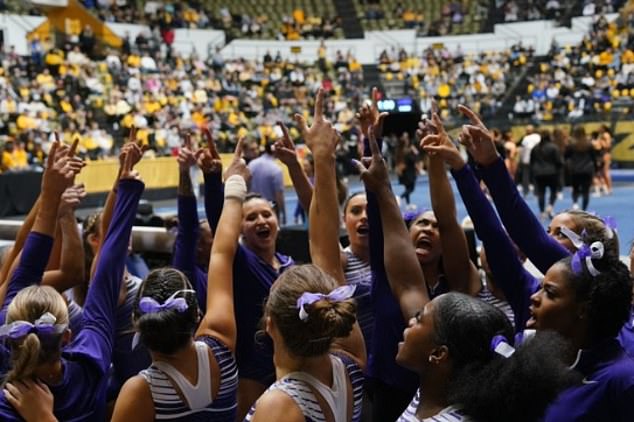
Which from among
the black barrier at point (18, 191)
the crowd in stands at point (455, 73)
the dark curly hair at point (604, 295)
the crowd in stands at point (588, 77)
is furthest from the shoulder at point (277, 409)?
the crowd in stands at point (455, 73)

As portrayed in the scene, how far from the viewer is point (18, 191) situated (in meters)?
17.6

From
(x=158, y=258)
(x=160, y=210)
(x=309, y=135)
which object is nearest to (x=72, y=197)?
(x=309, y=135)

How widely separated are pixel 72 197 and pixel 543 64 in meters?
28.9

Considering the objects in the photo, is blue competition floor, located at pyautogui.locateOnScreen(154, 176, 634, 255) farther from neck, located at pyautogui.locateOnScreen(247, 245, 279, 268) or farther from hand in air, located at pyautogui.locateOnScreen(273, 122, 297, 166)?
neck, located at pyautogui.locateOnScreen(247, 245, 279, 268)

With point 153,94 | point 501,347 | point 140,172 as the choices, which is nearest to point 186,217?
point 501,347

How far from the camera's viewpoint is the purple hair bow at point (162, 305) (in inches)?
112

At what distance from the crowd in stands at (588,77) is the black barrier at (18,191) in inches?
604

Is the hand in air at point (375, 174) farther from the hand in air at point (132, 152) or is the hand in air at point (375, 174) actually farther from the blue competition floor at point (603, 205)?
the blue competition floor at point (603, 205)

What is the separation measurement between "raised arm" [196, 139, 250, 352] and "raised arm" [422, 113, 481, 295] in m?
0.81

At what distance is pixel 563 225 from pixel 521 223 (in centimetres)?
35

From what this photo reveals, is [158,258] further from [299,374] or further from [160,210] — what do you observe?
[160,210]

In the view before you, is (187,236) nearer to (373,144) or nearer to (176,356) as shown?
(373,144)

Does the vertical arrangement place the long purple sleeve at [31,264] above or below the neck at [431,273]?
above

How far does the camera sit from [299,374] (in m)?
2.56
